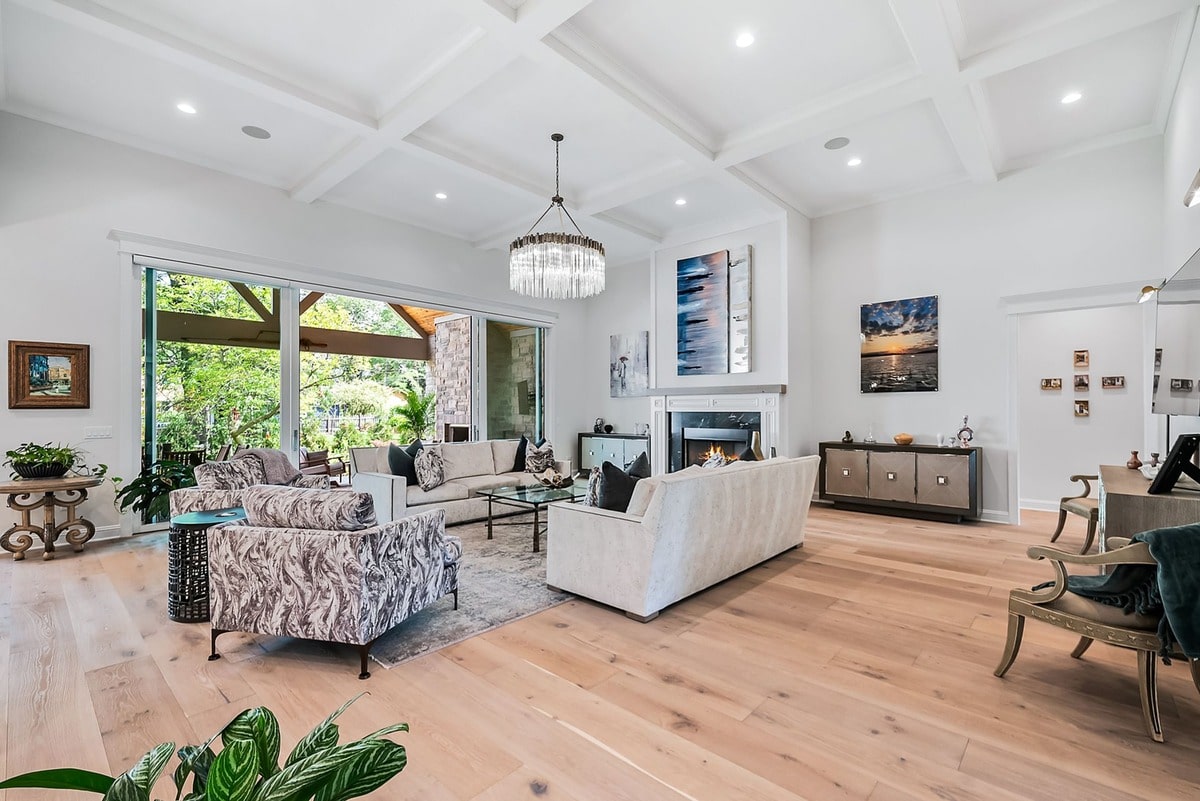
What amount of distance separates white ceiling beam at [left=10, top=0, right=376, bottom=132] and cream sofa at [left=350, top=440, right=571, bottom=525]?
293cm

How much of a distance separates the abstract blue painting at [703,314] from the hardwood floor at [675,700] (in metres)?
3.81

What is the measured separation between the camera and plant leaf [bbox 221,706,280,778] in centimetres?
92

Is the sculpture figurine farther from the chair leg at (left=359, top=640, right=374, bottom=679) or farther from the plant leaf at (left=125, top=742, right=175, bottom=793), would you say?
the plant leaf at (left=125, top=742, right=175, bottom=793)

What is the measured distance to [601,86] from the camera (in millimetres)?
3764

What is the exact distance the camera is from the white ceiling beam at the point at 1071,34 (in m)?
3.08

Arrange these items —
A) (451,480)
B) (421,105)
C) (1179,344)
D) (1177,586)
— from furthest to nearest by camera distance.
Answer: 1. (451,480)
2. (421,105)
3. (1179,344)
4. (1177,586)

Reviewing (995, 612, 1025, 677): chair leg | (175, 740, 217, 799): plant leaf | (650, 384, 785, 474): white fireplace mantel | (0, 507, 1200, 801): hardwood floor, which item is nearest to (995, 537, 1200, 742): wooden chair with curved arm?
(995, 612, 1025, 677): chair leg

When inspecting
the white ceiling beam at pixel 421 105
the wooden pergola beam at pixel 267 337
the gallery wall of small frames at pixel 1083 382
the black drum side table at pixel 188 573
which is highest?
the white ceiling beam at pixel 421 105

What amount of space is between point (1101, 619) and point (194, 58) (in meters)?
5.51

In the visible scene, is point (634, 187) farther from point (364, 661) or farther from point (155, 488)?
point (155, 488)

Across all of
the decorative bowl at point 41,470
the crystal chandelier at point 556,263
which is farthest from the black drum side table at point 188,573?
the crystal chandelier at point 556,263

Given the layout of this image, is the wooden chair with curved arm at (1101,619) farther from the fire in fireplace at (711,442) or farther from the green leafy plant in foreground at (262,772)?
the fire in fireplace at (711,442)

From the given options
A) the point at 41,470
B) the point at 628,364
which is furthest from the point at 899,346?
the point at 41,470

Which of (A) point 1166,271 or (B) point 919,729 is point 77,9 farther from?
(A) point 1166,271
